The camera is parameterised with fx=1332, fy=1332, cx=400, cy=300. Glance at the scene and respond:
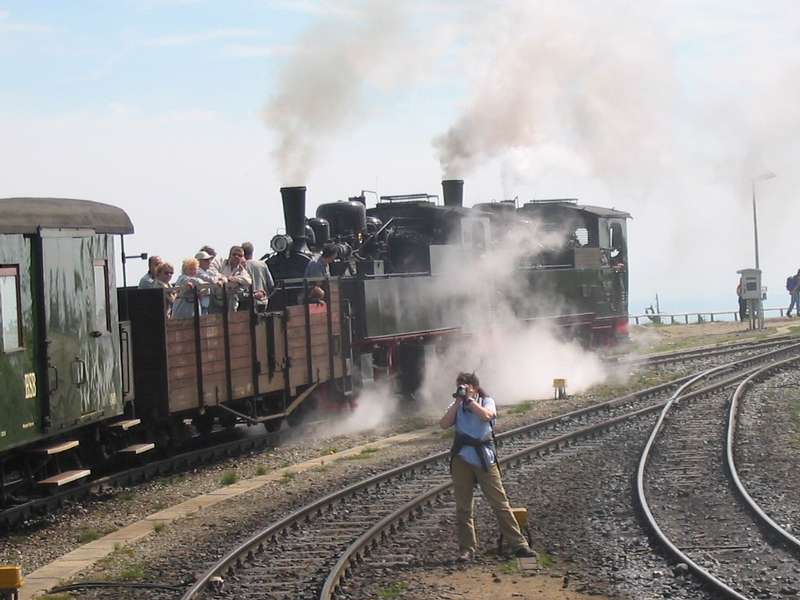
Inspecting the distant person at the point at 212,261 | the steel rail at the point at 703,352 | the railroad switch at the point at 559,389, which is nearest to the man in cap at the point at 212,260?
the distant person at the point at 212,261

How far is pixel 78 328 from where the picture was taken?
501 inches

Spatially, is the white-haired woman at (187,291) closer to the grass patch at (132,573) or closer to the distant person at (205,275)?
the distant person at (205,275)

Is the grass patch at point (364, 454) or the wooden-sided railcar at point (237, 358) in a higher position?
the wooden-sided railcar at point (237, 358)

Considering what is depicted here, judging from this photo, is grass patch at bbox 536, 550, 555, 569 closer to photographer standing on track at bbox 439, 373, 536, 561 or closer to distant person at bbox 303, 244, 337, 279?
photographer standing on track at bbox 439, 373, 536, 561

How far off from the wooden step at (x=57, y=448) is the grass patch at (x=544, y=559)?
4.57 m

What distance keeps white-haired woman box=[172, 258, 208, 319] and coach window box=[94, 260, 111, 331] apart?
61.8 inches

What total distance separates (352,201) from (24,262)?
1011cm

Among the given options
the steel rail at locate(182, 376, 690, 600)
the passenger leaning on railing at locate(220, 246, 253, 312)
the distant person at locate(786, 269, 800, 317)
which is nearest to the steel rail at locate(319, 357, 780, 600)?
the steel rail at locate(182, 376, 690, 600)

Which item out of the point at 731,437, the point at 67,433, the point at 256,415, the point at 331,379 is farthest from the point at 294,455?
the point at 731,437

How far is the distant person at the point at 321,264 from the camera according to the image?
19281 mm

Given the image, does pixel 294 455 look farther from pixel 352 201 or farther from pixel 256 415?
pixel 352 201

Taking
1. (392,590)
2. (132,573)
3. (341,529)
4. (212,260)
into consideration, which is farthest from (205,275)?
(392,590)

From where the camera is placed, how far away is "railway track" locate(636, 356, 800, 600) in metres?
9.83

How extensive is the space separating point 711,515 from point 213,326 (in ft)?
20.7
